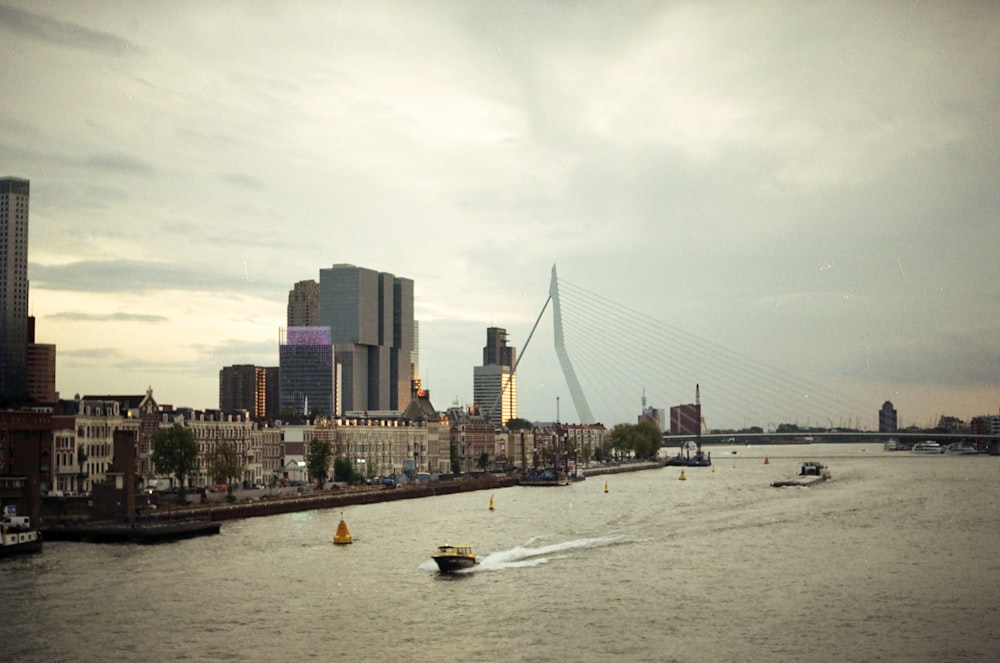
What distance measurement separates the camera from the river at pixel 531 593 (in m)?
35.6

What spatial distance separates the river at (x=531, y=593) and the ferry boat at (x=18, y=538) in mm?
992

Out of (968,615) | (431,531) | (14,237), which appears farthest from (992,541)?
(14,237)

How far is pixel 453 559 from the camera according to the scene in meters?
49.7

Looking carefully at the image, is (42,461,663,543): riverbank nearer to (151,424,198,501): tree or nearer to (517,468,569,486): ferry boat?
(151,424,198,501): tree

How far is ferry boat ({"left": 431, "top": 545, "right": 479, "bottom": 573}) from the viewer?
49.7 meters

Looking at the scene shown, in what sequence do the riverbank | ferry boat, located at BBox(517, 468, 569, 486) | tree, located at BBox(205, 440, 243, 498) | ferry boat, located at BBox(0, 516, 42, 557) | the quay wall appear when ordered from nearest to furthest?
ferry boat, located at BBox(0, 516, 42, 557)
the riverbank
the quay wall
tree, located at BBox(205, 440, 243, 498)
ferry boat, located at BBox(517, 468, 569, 486)

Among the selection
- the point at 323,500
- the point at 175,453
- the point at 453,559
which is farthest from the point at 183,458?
the point at 453,559

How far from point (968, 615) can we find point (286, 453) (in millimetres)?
87467

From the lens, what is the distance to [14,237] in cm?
19238

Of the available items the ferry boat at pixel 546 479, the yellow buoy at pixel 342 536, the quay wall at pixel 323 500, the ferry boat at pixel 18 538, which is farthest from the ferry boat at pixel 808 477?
the ferry boat at pixel 18 538

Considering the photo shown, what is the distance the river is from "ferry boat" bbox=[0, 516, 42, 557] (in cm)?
99

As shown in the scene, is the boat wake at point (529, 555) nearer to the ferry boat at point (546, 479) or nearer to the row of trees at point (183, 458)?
the row of trees at point (183, 458)

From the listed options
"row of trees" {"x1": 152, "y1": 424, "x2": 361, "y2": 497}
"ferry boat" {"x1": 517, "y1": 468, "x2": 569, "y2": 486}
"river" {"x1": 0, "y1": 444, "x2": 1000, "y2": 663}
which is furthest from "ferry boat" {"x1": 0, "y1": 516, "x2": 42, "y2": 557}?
"ferry boat" {"x1": 517, "y1": 468, "x2": 569, "y2": 486}

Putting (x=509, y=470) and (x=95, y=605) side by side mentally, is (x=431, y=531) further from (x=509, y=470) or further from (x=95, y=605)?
(x=509, y=470)
